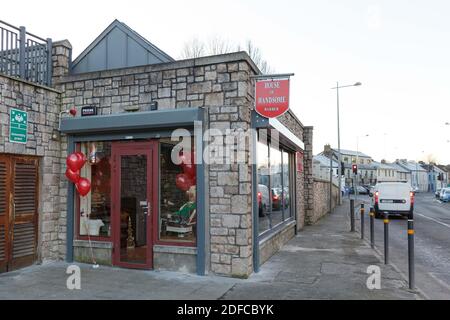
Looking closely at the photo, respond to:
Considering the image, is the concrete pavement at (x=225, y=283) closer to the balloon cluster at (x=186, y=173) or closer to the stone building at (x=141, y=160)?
the stone building at (x=141, y=160)

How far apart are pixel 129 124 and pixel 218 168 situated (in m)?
1.96

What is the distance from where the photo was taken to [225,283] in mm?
6387

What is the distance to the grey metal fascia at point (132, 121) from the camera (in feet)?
22.8

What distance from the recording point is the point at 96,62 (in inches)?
345

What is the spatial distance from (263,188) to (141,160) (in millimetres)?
2930

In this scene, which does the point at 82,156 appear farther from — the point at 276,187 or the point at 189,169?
the point at 276,187

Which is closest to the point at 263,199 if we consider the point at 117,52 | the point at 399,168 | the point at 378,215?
the point at 117,52

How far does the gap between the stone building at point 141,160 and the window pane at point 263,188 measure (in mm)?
56

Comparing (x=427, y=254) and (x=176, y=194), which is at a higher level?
(x=176, y=194)

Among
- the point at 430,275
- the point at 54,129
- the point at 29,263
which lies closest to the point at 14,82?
the point at 54,129

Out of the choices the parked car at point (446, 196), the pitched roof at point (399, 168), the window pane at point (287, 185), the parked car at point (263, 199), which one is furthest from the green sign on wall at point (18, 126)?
the pitched roof at point (399, 168)

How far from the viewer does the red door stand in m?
7.37

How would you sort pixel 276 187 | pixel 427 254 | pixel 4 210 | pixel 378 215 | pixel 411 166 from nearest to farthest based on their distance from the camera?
1. pixel 4 210
2. pixel 427 254
3. pixel 276 187
4. pixel 378 215
5. pixel 411 166

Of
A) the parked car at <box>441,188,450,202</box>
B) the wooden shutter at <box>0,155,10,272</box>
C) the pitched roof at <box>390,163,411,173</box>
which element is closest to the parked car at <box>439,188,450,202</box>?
the parked car at <box>441,188,450,202</box>
